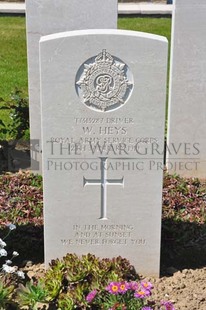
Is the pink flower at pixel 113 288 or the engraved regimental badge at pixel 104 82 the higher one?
the engraved regimental badge at pixel 104 82

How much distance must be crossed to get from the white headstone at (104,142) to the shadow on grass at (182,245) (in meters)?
0.33

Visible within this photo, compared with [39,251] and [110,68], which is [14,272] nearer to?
[39,251]

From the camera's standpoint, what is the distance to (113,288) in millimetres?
3945

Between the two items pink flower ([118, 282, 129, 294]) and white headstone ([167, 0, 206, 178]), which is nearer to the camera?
pink flower ([118, 282, 129, 294])

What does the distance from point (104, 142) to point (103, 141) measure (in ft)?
0.03

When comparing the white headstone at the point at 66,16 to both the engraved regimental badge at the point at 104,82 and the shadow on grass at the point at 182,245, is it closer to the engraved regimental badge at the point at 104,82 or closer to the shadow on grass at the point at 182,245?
the engraved regimental badge at the point at 104,82

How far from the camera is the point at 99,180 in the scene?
4.42m

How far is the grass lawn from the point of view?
9.50m

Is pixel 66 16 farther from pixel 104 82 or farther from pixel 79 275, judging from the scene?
pixel 79 275

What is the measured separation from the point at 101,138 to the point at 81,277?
94 centimetres

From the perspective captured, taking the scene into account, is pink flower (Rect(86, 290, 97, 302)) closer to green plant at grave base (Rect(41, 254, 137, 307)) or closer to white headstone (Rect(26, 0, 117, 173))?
green plant at grave base (Rect(41, 254, 137, 307))

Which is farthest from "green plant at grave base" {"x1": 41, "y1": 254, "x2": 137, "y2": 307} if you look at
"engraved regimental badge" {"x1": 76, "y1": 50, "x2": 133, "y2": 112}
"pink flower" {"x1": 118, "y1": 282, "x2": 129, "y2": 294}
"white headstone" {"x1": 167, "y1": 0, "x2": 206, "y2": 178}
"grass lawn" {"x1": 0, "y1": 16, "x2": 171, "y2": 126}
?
"grass lawn" {"x1": 0, "y1": 16, "x2": 171, "y2": 126}

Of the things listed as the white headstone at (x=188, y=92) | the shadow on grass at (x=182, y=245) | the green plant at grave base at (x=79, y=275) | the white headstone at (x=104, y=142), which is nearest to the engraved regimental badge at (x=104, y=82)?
the white headstone at (x=104, y=142)

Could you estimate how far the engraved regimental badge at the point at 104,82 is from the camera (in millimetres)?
4121
